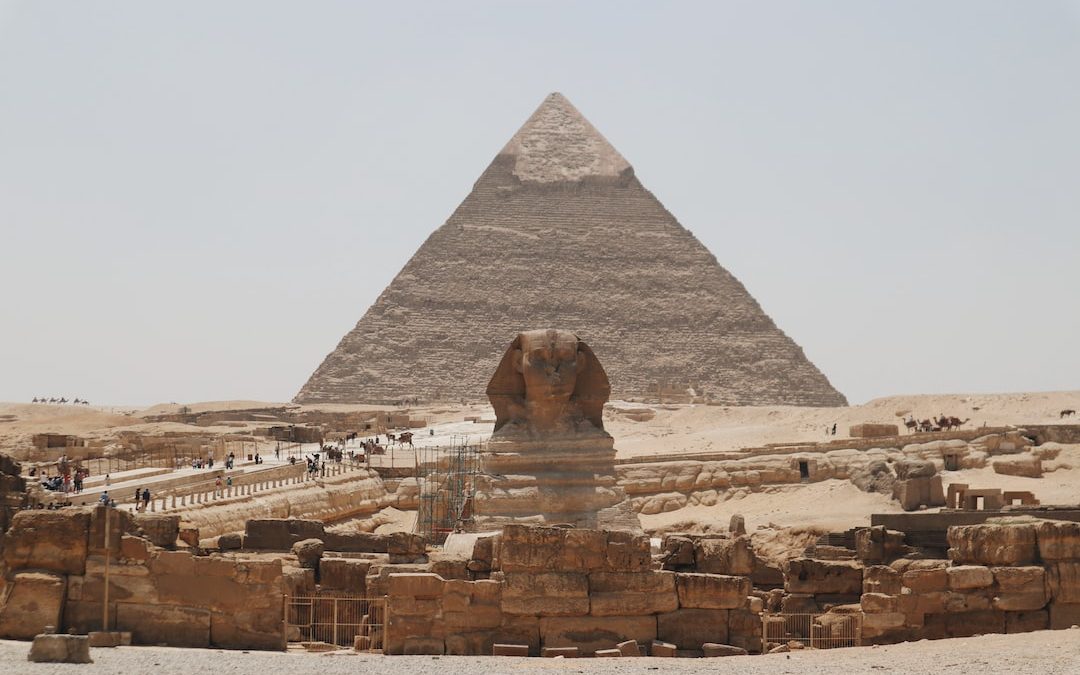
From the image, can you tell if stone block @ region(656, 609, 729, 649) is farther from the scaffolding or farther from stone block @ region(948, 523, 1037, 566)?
the scaffolding

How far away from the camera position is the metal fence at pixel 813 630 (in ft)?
30.5

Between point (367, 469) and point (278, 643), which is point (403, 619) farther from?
point (367, 469)

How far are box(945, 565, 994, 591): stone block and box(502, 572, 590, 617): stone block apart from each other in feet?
5.74

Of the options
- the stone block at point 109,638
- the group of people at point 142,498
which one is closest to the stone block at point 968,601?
the stone block at point 109,638

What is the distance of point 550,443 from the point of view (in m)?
14.8

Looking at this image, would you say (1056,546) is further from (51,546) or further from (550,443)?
(550,443)

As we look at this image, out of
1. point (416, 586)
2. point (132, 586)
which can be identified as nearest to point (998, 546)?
point (416, 586)

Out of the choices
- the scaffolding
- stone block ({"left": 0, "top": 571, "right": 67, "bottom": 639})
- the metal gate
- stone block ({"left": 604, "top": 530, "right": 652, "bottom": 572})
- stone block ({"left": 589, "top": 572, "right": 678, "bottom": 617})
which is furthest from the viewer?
the scaffolding

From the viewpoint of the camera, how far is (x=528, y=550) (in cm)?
835

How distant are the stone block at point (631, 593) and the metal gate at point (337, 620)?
2.86 ft

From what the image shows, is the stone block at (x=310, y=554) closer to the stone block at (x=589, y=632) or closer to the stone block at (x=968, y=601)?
the stone block at (x=589, y=632)

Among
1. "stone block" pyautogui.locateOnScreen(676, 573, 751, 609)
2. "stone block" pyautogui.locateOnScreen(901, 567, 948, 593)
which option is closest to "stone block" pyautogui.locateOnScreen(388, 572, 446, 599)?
"stone block" pyautogui.locateOnScreen(676, 573, 751, 609)

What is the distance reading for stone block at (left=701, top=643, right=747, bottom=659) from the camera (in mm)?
8242

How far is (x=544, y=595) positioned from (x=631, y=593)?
369mm
